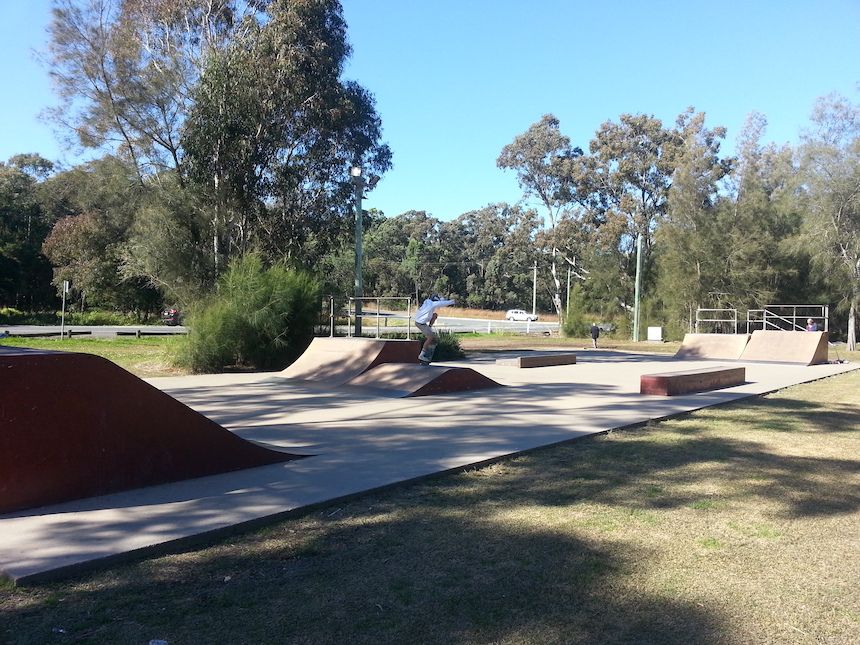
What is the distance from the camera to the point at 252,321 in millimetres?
16141

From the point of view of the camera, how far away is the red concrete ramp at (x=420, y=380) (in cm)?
1243

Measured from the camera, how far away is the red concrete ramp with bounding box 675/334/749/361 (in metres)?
24.4

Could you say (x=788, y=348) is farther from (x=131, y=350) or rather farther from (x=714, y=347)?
(x=131, y=350)

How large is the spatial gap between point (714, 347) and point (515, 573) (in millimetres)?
23469

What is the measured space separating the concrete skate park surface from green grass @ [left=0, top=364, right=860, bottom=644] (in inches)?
11.9

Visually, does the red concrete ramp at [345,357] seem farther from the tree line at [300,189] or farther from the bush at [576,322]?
the bush at [576,322]

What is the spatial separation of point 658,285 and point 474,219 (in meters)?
47.4

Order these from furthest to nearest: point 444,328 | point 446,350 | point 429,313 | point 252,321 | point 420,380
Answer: point 444,328, point 446,350, point 252,321, point 420,380, point 429,313

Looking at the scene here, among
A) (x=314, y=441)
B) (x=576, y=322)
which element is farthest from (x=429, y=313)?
(x=576, y=322)

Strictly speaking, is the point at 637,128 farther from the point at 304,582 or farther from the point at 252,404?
the point at 304,582

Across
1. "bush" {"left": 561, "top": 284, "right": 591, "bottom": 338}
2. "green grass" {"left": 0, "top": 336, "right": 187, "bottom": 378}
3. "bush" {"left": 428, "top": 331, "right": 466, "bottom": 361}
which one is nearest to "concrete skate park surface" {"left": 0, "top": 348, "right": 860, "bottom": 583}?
"green grass" {"left": 0, "top": 336, "right": 187, "bottom": 378}

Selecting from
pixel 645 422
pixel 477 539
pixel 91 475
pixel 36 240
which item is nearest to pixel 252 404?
pixel 91 475

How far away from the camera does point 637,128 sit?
4559 centimetres

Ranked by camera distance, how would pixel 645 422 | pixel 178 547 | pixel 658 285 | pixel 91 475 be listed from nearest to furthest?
pixel 178 547
pixel 91 475
pixel 645 422
pixel 658 285
